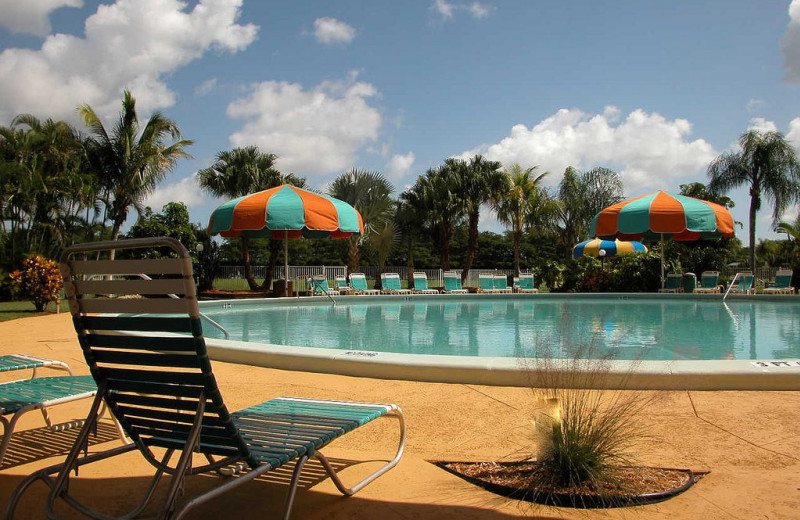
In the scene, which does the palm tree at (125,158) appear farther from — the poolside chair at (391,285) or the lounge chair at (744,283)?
the lounge chair at (744,283)

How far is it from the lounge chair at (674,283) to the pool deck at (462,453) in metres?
15.9

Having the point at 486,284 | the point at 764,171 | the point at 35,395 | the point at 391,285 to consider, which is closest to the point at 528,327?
the point at 35,395

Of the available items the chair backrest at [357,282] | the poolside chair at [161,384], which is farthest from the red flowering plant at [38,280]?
the poolside chair at [161,384]

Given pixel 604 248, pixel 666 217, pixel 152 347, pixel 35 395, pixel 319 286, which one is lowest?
pixel 35 395

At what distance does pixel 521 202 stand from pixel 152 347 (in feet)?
92.2

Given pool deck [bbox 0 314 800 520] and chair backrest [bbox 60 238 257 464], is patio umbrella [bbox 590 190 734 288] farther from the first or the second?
chair backrest [bbox 60 238 257 464]

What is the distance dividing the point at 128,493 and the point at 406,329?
783 cm

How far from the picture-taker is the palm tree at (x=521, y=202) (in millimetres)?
29145

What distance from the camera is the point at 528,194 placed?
30.0 metres

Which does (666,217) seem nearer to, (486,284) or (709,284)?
(709,284)

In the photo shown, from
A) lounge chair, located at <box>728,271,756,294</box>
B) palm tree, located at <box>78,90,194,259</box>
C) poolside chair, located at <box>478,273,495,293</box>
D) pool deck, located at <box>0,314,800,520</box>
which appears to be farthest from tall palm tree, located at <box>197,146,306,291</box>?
pool deck, located at <box>0,314,800,520</box>

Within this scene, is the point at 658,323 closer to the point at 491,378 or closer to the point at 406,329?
the point at 406,329

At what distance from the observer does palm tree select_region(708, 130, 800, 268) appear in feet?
98.6

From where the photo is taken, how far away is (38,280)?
13.9 m
